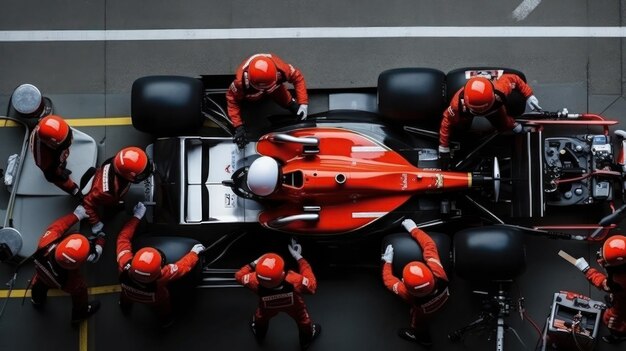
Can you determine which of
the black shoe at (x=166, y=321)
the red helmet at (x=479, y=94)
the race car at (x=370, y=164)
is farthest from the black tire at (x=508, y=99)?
the black shoe at (x=166, y=321)

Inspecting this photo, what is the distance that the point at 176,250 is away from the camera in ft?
22.5

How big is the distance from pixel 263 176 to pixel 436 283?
1.90 m

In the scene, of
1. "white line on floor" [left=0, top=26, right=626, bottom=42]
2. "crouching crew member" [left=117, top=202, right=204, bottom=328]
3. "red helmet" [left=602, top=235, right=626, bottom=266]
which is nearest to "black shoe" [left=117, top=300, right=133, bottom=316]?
"crouching crew member" [left=117, top=202, right=204, bottom=328]

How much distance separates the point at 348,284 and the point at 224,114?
231 cm

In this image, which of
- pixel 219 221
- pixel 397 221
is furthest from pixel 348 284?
pixel 219 221

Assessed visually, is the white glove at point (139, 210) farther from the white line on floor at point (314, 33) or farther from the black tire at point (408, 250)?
the black tire at point (408, 250)

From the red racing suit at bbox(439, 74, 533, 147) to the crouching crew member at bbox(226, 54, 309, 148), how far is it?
1.46 metres

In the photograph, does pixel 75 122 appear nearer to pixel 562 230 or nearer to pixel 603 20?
pixel 562 230

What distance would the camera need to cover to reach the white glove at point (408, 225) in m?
6.95

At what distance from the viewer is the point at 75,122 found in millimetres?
7906

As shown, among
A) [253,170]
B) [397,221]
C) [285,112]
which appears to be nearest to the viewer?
[253,170]

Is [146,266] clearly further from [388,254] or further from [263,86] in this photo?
[388,254]

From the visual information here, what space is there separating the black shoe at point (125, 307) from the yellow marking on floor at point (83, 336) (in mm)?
432

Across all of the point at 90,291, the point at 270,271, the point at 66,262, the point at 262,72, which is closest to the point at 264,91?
the point at 262,72
